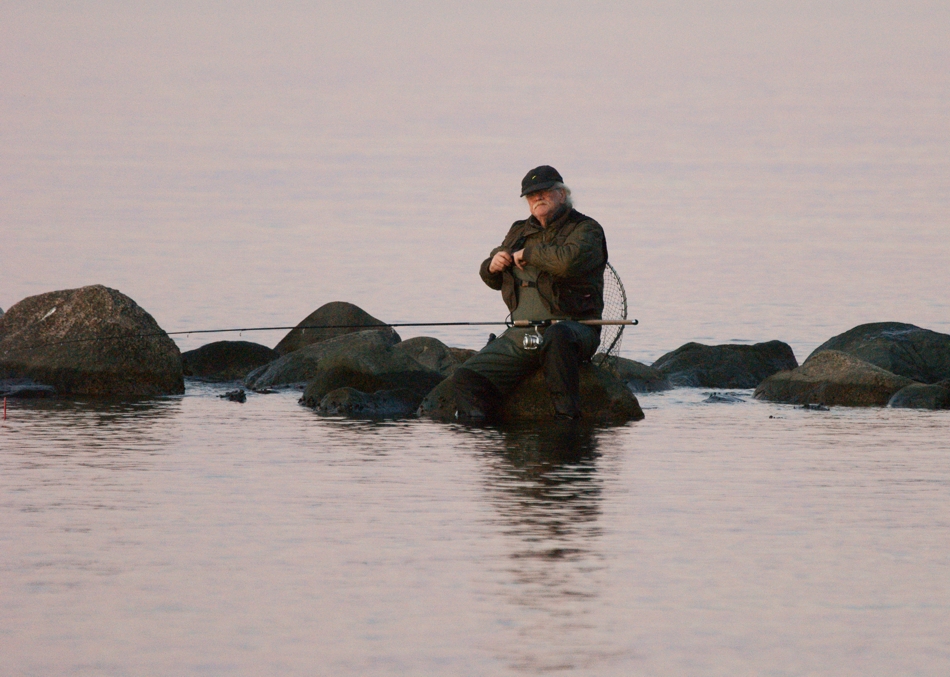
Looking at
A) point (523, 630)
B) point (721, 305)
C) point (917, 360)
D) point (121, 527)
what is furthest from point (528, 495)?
point (721, 305)

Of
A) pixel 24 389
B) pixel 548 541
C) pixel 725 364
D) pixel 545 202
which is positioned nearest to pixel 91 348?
pixel 24 389

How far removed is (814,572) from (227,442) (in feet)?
18.3

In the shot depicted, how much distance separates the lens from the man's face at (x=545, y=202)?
Answer: 42.4 feet

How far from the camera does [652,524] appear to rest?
25.5ft

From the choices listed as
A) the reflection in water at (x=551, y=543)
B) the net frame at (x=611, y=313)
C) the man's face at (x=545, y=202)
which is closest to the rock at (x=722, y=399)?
the net frame at (x=611, y=313)

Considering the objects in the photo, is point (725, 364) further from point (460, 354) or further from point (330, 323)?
point (330, 323)

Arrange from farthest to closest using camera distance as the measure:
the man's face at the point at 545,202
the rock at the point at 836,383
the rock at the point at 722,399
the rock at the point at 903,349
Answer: the rock at the point at 903,349 → the rock at the point at 722,399 → the rock at the point at 836,383 → the man's face at the point at 545,202

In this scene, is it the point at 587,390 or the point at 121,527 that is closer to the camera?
the point at 121,527

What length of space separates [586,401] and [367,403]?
1.92 metres

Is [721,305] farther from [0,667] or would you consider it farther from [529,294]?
[0,667]

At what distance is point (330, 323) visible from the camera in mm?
18203

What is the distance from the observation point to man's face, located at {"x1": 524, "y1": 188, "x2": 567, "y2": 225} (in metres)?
12.9

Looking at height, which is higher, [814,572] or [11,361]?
[11,361]

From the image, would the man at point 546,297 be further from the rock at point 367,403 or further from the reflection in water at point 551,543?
the reflection in water at point 551,543
